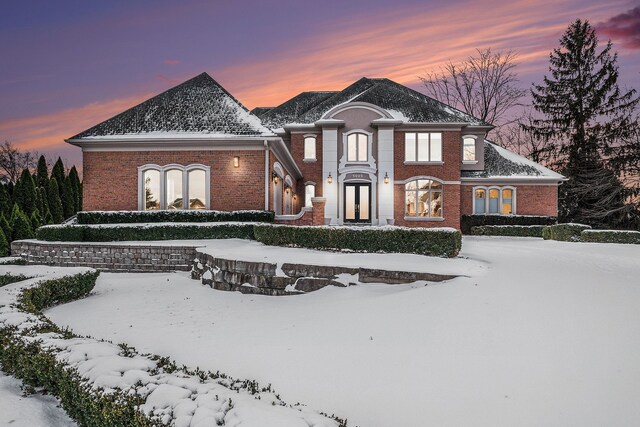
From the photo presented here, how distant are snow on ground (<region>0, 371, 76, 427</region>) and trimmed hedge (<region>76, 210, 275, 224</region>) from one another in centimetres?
1052

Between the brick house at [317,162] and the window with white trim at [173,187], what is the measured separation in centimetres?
4

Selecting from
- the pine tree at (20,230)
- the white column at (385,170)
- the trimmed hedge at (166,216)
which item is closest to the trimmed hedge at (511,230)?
the white column at (385,170)

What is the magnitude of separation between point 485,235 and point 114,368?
20.6 metres

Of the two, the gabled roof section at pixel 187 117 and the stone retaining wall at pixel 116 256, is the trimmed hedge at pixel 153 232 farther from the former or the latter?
the gabled roof section at pixel 187 117

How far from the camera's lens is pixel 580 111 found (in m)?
29.2

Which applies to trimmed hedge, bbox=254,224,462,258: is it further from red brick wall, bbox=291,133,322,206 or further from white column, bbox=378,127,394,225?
red brick wall, bbox=291,133,322,206

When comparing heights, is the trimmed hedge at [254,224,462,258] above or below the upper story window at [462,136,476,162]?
below

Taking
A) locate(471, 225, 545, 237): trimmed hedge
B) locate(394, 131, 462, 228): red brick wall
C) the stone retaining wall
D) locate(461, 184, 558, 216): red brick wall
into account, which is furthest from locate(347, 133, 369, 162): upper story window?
the stone retaining wall

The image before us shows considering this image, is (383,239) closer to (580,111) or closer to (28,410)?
(28,410)

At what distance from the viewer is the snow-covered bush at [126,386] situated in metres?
2.46

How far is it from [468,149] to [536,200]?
498cm

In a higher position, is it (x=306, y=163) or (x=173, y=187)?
(x=306, y=163)

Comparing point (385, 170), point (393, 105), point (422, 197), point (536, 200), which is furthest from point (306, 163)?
point (536, 200)

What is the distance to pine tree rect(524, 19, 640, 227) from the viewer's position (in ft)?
88.8
